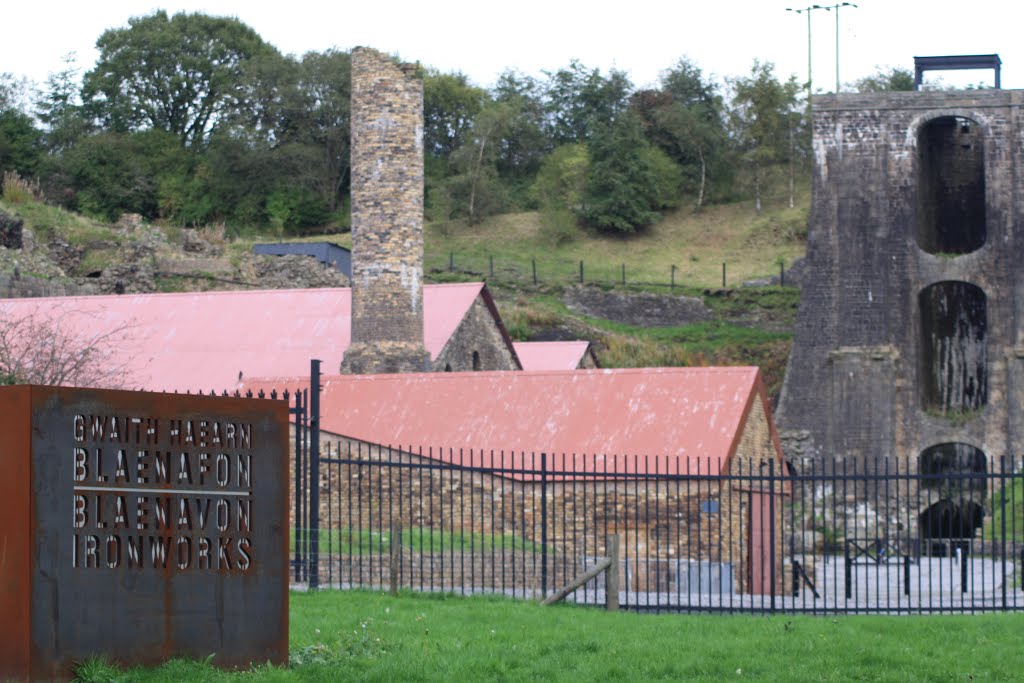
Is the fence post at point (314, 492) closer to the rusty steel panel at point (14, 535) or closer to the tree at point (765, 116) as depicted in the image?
the rusty steel panel at point (14, 535)

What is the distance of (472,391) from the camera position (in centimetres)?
2544

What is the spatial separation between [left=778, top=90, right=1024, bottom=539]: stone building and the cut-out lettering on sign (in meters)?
29.9

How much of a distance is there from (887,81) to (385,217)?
1890 inches

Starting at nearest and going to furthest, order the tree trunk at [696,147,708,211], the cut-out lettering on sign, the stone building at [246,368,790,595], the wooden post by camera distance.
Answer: the cut-out lettering on sign → the wooden post → the stone building at [246,368,790,595] → the tree trunk at [696,147,708,211]

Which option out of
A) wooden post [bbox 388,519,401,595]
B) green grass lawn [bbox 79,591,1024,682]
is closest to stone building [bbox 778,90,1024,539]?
wooden post [bbox 388,519,401,595]

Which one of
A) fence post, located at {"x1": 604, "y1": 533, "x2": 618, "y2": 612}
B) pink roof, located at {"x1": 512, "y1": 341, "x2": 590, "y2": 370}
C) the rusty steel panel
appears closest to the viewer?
the rusty steel panel

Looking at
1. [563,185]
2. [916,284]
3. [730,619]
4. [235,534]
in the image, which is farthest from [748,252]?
[235,534]

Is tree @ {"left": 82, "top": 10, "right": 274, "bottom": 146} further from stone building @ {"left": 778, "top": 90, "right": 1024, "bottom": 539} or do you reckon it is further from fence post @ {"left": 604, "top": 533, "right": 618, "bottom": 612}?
fence post @ {"left": 604, "top": 533, "right": 618, "bottom": 612}

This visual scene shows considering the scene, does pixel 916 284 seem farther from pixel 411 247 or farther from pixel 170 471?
pixel 170 471

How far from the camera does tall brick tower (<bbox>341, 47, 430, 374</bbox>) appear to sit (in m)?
32.0

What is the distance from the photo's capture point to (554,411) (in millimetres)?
24312

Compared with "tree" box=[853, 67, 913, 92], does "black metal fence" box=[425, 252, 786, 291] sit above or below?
below

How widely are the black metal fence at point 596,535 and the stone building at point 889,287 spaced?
1411cm

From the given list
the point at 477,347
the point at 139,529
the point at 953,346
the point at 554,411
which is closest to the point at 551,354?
the point at 477,347
